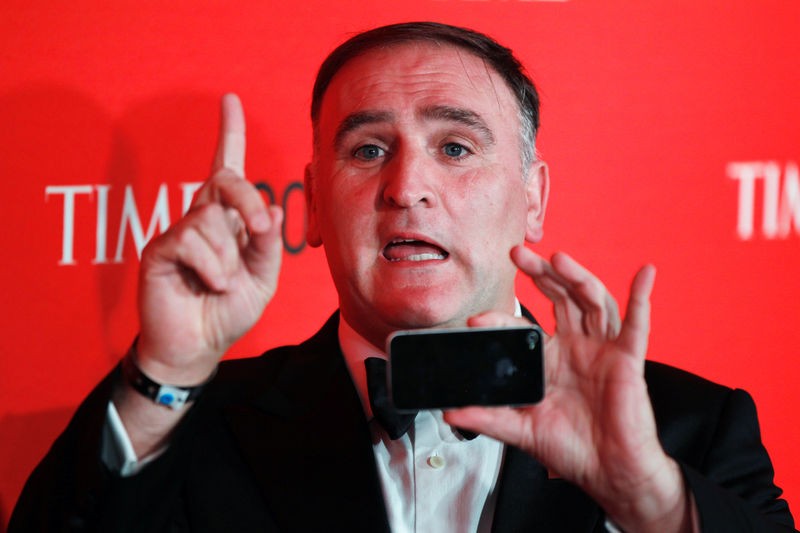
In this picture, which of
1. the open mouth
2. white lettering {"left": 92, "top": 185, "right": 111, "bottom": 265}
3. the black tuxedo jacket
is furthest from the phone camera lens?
white lettering {"left": 92, "top": 185, "right": 111, "bottom": 265}

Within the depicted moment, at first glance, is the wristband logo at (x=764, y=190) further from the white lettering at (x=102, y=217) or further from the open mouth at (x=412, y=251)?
the white lettering at (x=102, y=217)

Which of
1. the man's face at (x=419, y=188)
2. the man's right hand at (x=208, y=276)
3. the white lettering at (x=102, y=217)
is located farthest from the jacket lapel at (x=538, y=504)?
the white lettering at (x=102, y=217)

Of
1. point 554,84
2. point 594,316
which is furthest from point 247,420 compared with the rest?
point 554,84

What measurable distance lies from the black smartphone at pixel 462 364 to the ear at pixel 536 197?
74 cm

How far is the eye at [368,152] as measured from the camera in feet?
5.75

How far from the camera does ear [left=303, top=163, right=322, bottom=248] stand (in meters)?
1.93

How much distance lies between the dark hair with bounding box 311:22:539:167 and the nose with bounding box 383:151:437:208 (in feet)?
0.95

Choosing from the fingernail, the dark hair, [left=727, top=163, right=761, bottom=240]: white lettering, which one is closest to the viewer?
the fingernail

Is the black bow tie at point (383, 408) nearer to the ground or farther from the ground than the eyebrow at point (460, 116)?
nearer to the ground

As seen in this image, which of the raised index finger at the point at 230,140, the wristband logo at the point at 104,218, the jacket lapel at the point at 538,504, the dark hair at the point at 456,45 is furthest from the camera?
the wristband logo at the point at 104,218

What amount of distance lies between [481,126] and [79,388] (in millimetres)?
1189

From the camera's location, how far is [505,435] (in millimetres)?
1287

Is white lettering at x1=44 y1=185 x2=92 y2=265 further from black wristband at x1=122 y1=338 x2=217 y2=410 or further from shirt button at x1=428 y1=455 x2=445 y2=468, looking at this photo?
shirt button at x1=428 y1=455 x2=445 y2=468

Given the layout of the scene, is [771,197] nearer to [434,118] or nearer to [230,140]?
[434,118]
